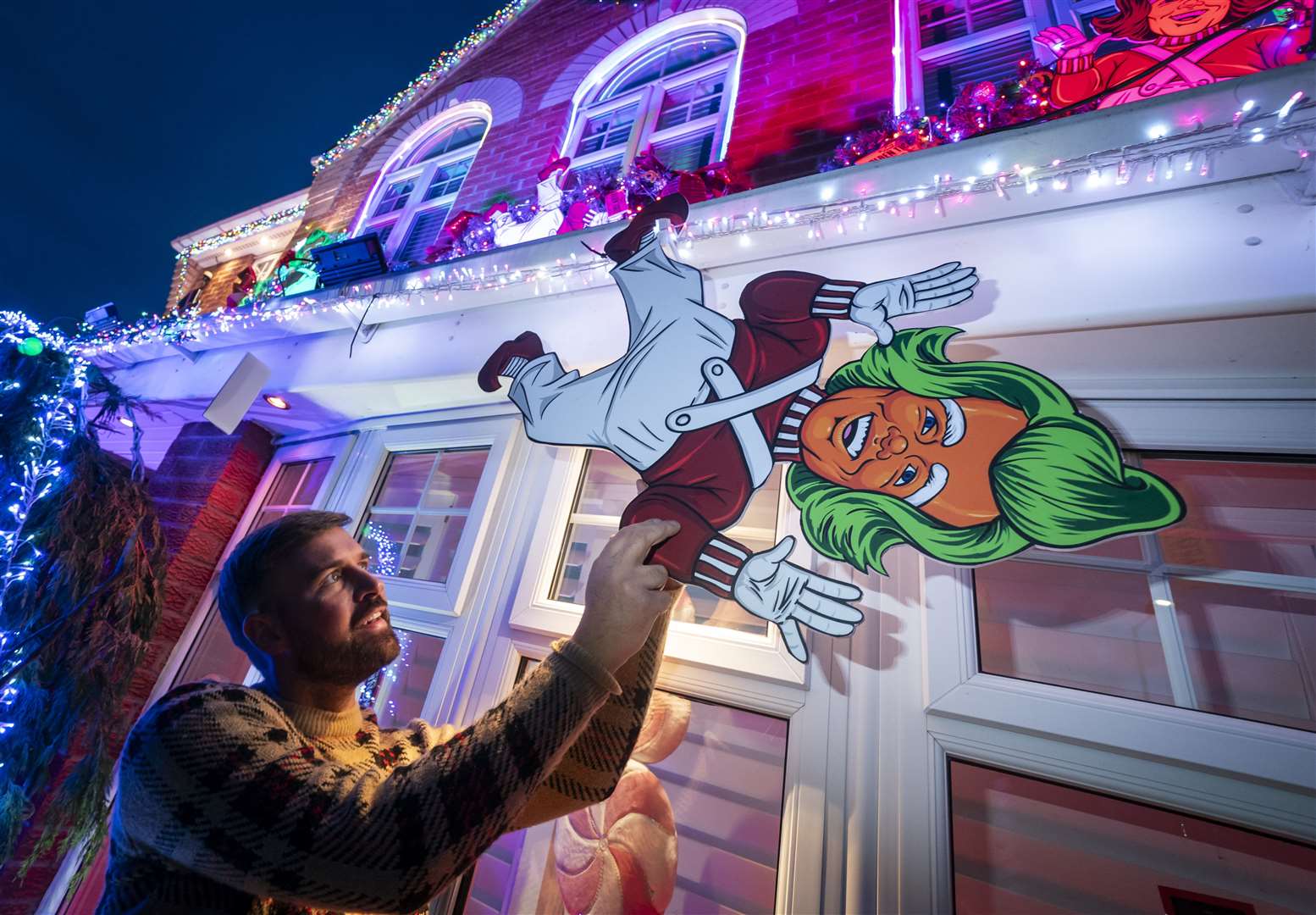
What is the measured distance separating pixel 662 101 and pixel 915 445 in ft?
9.44

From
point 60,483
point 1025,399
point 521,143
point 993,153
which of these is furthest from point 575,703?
point 521,143

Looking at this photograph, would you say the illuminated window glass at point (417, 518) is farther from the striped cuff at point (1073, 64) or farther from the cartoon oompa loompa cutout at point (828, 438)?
the striped cuff at point (1073, 64)

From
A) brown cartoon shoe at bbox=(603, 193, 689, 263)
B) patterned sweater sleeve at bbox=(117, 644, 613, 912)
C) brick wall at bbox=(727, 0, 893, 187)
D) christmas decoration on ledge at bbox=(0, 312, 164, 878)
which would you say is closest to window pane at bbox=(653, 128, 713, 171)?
brick wall at bbox=(727, 0, 893, 187)

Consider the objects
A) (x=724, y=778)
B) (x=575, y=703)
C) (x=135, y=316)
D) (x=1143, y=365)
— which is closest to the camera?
(x=575, y=703)

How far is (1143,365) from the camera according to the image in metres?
1.17

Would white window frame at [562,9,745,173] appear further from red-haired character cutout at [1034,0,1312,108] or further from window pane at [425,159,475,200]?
red-haired character cutout at [1034,0,1312,108]

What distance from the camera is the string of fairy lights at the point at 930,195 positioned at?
3.45 ft

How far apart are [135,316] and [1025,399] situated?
183 inches

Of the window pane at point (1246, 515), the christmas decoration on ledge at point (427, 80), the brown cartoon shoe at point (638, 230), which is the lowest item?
the window pane at point (1246, 515)

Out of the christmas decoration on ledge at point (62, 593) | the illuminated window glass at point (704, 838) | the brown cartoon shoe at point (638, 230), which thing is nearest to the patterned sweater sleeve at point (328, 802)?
the illuminated window glass at point (704, 838)

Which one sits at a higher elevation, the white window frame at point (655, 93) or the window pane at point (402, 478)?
the white window frame at point (655, 93)

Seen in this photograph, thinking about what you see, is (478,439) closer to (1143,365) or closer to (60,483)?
(60,483)

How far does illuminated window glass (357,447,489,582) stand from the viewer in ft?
7.02

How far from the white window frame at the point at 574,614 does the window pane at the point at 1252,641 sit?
Result: 99 centimetres
